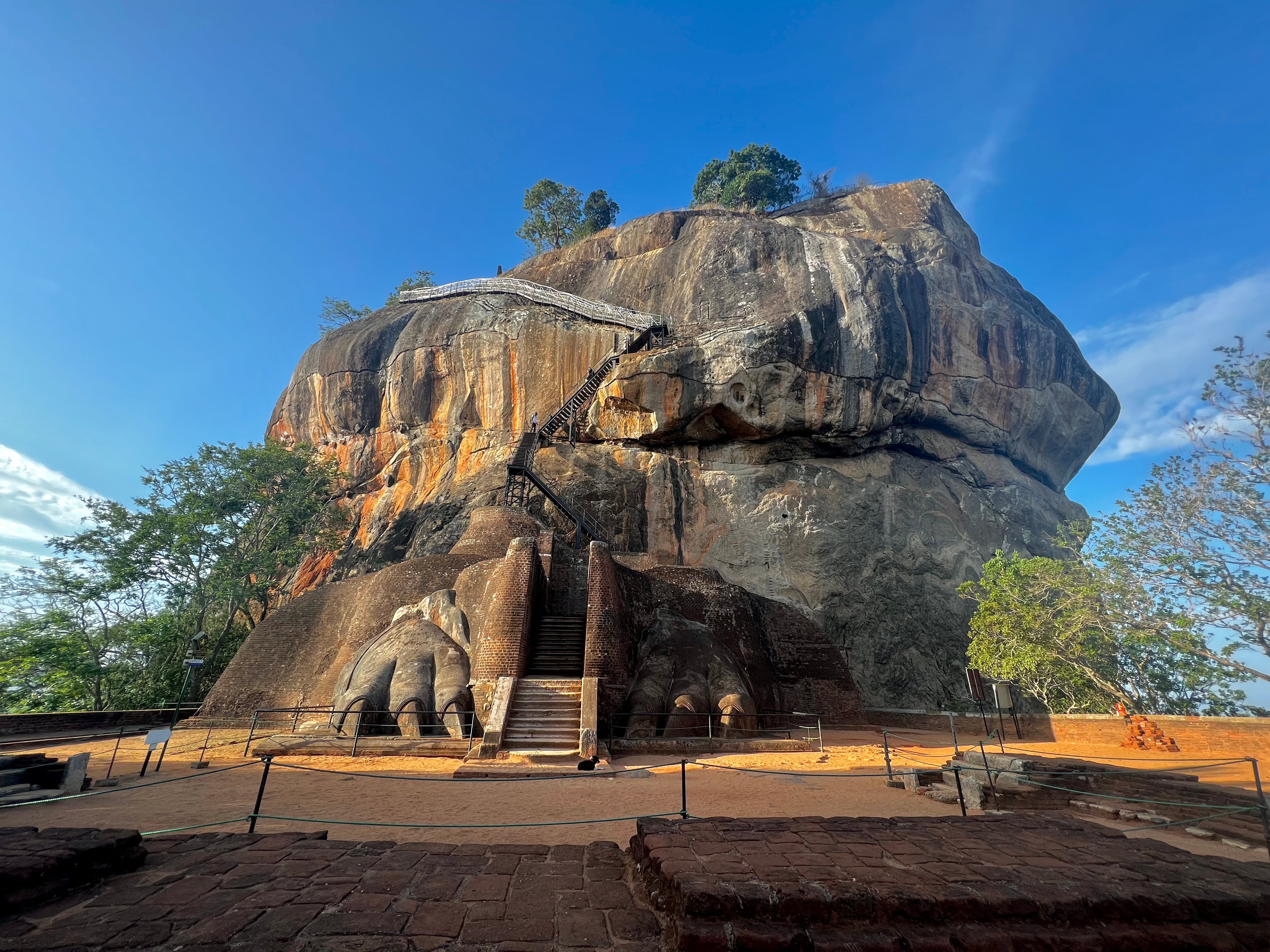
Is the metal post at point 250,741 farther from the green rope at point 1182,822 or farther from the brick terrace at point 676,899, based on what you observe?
the green rope at point 1182,822

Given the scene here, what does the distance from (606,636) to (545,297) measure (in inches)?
908

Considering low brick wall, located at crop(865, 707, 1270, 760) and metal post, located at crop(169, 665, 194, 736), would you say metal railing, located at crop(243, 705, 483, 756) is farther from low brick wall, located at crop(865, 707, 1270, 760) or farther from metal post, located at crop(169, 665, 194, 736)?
low brick wall, located at crop(865, 707, 1270, 760)

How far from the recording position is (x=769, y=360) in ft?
78.8

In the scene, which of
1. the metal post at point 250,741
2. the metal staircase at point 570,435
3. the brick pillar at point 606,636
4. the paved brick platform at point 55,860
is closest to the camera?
the paved brick platform at point 55,860

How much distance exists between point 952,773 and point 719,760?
320 centimetres

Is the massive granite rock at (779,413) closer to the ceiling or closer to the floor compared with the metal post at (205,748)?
closer to the ceiling

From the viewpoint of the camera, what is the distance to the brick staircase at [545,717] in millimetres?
9078

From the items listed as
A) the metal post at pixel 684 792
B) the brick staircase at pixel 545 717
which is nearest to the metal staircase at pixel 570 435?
the brick staircase at pixel 545 717

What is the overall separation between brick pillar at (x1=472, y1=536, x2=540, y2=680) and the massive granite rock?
1040cm

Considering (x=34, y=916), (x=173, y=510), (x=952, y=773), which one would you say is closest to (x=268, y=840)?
(x=34, y=916)

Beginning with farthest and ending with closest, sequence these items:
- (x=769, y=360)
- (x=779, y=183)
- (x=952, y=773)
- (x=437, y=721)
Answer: (x=779, y=183) < (x=769, y=360) < (x=437, y=721) < (x=952, y=773)

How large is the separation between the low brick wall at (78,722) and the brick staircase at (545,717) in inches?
437

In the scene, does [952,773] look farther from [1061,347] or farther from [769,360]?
[1061,347]

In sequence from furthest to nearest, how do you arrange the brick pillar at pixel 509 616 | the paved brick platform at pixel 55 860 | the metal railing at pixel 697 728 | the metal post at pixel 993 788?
the brick pillar at pixel 509 616 < the metal railing at pixel 697 728 < the metal post at pixel 993 788 < the paved brick platform at pixel 55 860
